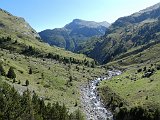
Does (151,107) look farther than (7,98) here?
Yes

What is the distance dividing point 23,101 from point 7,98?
476cm

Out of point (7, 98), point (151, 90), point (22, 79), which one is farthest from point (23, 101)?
point (151, 90)

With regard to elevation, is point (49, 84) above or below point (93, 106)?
above

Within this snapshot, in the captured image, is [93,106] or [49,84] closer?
[93,106]

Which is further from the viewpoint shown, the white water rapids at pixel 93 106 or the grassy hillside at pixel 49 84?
the grassy hillside at pixel 49 84

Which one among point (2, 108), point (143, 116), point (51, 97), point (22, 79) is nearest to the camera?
point (2, 108)

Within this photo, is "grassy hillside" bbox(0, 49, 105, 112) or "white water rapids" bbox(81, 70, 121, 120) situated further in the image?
"grassy hillside" bbox(0, 49, 105, 112)

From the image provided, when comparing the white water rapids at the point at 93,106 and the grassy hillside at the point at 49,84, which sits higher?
the grassy hillside at the point at 49,84

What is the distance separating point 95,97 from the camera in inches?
5202

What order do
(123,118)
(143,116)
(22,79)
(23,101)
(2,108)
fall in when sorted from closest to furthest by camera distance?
1. (2,108)
2. (23,101)
3. (143,116)
4. (123,118)
5. (22,79)

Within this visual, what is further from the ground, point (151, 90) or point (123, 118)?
point (151, 90)

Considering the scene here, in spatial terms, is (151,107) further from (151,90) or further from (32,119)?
(32,119)

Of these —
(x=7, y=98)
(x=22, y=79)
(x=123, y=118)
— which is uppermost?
(x=22, y=79)

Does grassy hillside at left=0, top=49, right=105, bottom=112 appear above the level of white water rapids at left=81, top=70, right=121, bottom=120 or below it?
above
